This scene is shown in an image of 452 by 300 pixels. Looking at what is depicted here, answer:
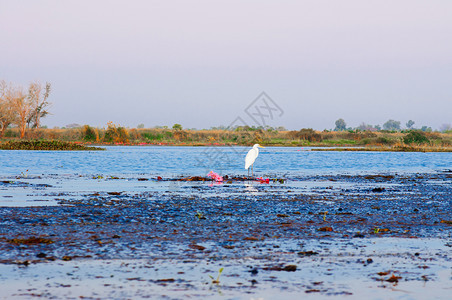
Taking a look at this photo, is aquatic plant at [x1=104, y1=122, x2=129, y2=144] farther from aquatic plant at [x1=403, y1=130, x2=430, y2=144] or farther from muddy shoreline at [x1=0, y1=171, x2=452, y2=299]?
muddy shoreline at [x1=0, y1=171, x2=452, y2=299]

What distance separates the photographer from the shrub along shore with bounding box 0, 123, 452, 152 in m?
91.1

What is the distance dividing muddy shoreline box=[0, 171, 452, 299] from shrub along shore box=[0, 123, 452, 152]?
67933 millimetres

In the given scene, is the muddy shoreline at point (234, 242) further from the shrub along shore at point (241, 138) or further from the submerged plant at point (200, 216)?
the shrub along shore at point (241, 138)

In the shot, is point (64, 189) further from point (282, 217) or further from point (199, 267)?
point (199, 267)

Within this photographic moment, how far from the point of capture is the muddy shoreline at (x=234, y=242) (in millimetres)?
7543

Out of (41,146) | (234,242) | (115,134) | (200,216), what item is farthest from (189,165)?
(115,134)

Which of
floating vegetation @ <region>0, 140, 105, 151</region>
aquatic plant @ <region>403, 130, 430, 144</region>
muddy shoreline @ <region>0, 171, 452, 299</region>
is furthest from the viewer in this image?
aquatic plant @ <region>403, 130, 430, 144</region>

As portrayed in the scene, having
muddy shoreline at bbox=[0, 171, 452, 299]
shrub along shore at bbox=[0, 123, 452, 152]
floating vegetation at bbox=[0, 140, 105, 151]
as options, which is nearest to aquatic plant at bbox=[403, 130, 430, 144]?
shrub along shore at bbox=[0, 123, 452, 152]

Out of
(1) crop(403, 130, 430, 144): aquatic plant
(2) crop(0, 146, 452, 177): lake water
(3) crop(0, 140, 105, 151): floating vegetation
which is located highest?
(1) crop(403, 130, 430, 144): aquatic plant

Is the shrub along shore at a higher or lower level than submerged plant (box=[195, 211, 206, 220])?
higher

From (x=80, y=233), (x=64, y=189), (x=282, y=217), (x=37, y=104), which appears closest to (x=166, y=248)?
(x=80, y=233)

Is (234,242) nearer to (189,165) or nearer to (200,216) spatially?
(200,216)

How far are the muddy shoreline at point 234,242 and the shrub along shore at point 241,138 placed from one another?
6793cm

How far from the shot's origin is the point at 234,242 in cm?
1059
